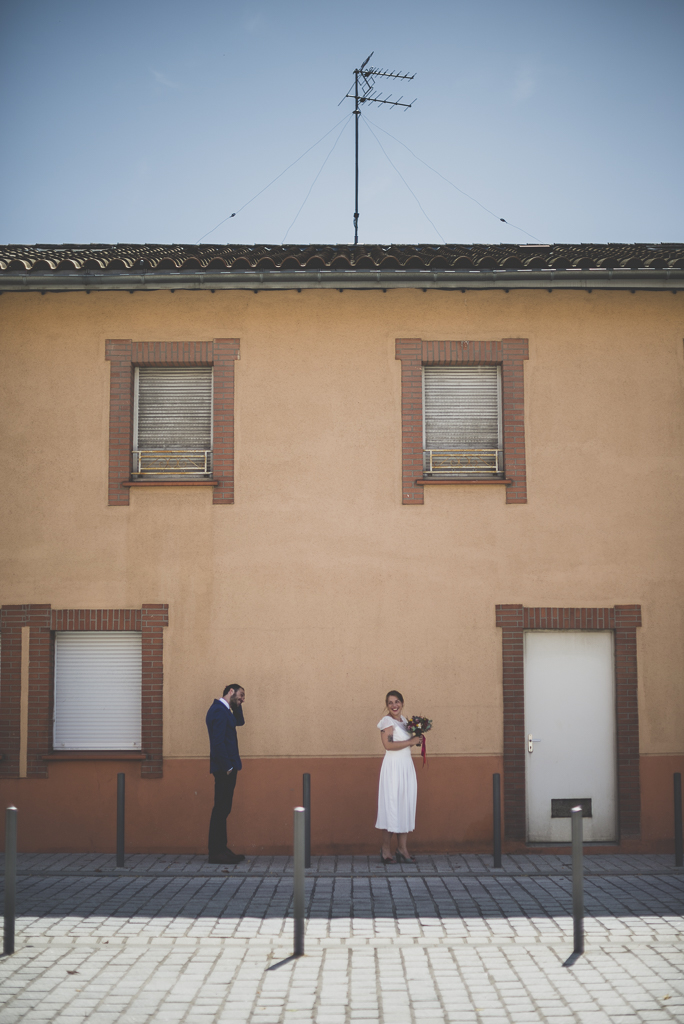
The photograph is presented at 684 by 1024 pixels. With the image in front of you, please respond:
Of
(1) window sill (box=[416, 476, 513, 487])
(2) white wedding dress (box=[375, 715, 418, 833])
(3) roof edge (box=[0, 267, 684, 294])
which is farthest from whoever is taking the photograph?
(1) window sill (box=[416, 476, 513, 487])

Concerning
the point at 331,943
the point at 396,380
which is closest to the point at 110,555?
the point at 396,380

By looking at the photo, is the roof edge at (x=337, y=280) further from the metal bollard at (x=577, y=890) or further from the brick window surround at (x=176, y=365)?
the metal bollard at (x=577, y=890)

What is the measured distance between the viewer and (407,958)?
6246 millimetres

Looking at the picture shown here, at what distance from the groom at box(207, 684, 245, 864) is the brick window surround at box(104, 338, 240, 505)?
2.48m

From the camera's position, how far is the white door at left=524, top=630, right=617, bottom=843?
9.91 metres

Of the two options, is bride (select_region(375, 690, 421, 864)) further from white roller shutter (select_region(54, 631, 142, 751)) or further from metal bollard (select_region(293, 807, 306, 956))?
white roller shutter (select_region(54, 631, 142, 751))

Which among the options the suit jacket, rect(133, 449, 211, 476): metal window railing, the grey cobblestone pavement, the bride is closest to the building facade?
rect(133, 449, 211, 476): metal window railing

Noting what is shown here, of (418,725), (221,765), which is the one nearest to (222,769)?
(221,765)

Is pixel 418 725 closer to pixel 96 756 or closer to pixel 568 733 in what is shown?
pixel 568 733

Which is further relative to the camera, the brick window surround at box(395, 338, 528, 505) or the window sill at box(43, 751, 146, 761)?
the brick window surround at box(395, 338, 528, 505)

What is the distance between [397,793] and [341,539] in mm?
2864

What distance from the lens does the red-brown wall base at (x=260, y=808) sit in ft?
31.7

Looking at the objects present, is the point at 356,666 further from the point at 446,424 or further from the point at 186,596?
the point at 446,424

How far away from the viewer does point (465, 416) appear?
1042 centimetres
